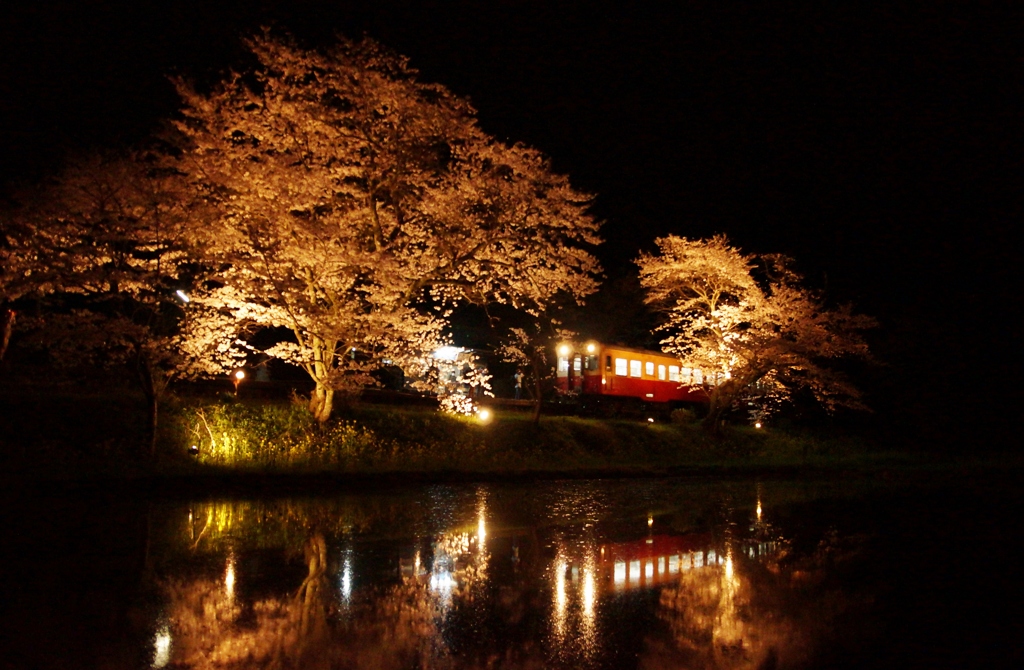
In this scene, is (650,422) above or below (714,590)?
above

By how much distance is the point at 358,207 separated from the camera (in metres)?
17.7

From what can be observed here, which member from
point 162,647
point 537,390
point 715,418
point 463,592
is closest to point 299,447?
point 537,390

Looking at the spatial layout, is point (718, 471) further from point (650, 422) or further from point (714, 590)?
point (714, 590)

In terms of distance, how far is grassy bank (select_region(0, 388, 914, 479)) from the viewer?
46.9 ft

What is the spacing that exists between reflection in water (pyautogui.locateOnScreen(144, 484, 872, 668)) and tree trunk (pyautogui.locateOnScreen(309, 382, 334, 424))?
742 centimetres

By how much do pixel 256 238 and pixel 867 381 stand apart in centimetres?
3241

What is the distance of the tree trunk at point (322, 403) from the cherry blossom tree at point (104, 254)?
11.8 feet

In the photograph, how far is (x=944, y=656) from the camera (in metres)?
5.33

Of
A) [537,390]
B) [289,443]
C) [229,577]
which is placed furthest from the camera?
[537,390]

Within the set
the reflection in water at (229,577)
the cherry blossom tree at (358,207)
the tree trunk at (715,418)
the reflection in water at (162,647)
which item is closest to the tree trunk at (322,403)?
the cherry blossom tree at (358,207)

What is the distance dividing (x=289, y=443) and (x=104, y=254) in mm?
5186

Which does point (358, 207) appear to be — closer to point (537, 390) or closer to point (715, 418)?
point (537, 390)

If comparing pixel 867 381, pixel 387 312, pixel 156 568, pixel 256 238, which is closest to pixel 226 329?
pixel 256 238

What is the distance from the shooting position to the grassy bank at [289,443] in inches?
563
